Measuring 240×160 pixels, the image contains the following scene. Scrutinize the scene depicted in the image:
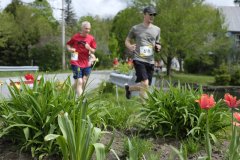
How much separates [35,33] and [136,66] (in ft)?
143

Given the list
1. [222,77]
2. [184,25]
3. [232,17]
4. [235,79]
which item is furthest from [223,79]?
[232,17]

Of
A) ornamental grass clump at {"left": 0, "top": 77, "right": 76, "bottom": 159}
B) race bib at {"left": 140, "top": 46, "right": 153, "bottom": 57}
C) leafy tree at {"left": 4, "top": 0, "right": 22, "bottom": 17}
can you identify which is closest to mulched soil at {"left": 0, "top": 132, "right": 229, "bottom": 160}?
ornamental grass clump at {"left": 0, "top": 77, "right": 76, "bottom": 159}

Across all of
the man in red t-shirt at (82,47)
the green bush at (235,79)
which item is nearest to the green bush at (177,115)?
the man in red t-shirt at (82,47)

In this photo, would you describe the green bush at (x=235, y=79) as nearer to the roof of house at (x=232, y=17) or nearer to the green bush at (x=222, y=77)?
the green bush at (x=222, y=77)

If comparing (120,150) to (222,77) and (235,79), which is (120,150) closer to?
(222,77)

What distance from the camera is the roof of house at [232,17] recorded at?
58.7 m

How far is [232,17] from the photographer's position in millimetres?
61938

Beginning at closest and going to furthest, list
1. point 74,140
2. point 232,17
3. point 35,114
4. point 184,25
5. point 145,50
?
point 74,140 → point 35,114 → point 145,50 → point 184,25 → point 232,17

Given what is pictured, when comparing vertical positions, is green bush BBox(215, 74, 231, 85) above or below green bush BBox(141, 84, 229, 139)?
below

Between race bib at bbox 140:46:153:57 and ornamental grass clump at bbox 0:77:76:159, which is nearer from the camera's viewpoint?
ornamental grass clump at bbox 0:77:76:159

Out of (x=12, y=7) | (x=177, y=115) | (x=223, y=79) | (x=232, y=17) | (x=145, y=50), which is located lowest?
(x=223, y=79)

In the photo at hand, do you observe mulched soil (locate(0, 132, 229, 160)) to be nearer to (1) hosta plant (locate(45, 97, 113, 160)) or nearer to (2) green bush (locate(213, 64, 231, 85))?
(1) hosta plant (locate(45, 97, 113, 160))

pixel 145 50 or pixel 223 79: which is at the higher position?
pixel 145 50

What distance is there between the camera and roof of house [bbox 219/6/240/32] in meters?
58.7
